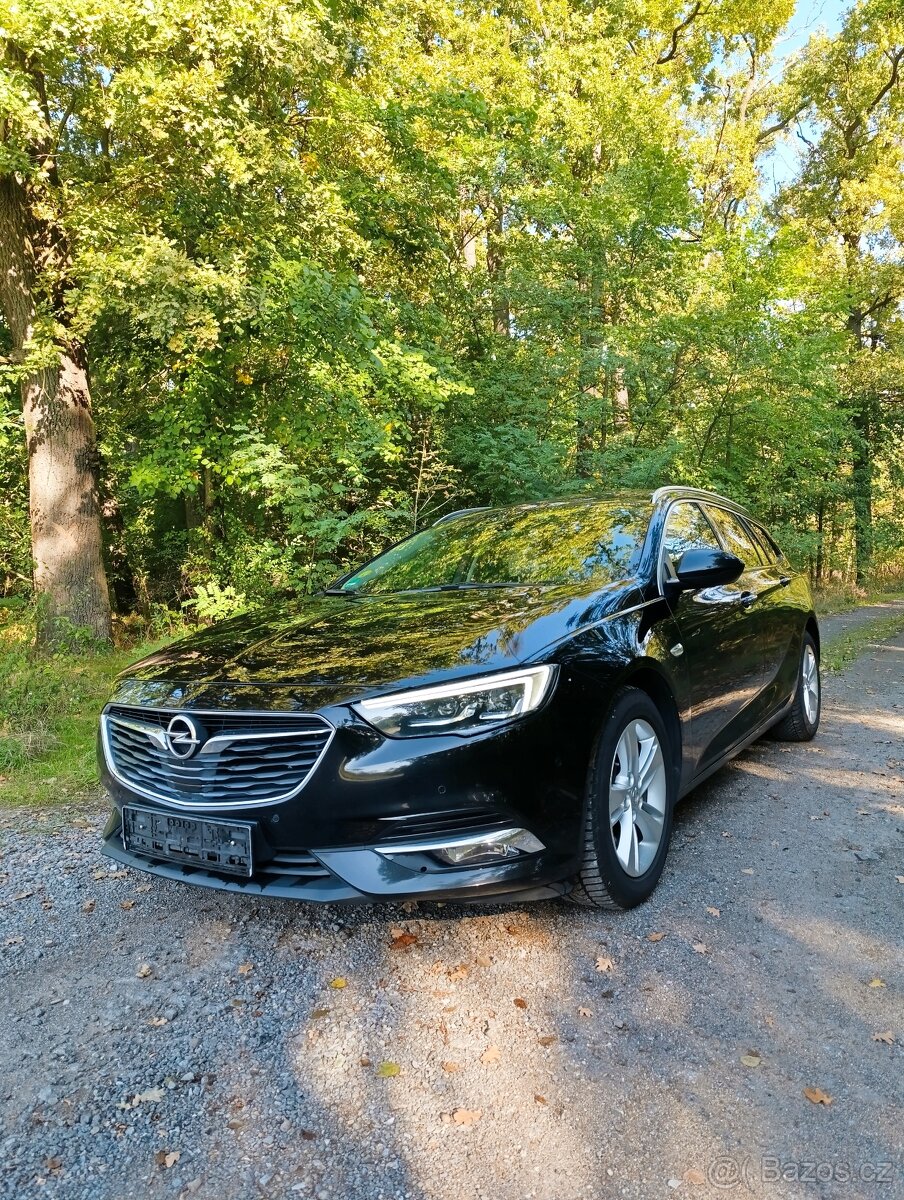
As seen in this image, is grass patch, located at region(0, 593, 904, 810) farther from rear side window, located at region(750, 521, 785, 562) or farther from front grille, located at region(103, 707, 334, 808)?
rear side window, located at region(750, 521, 785, 562)

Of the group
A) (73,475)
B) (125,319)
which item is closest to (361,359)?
(125,319)

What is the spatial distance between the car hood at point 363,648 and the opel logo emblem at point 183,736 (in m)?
0.07

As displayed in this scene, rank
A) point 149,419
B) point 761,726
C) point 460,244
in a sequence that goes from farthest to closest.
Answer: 1. point 460,244
2. point 149,419
3. point 761,726

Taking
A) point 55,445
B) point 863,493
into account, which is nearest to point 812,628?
point 55,445

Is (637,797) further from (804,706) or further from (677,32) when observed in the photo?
(677,32)

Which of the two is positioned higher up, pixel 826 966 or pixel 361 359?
pixel 361 359

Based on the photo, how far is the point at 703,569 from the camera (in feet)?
11.1

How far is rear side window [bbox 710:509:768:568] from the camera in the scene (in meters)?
4.50

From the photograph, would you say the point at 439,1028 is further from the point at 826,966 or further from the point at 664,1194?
the point at 826,966

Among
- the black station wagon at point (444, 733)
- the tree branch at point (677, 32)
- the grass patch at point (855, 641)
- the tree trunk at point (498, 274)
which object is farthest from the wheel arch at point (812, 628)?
the tree branch at point (677, 32)

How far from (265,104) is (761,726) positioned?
852 centimetres

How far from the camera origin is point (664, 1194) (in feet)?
5.52

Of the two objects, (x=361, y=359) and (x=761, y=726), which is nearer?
(x=761, y=726)

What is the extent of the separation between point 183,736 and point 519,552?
1742mm
